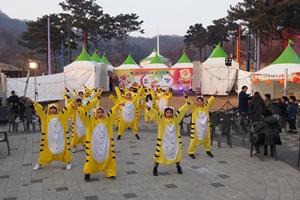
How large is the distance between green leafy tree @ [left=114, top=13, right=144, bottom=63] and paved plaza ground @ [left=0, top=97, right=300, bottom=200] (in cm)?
4451

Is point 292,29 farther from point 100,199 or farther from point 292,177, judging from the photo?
point 100,199

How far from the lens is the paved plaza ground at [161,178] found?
5.23 m

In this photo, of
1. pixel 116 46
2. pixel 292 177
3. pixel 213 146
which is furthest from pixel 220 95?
pixel 116 46

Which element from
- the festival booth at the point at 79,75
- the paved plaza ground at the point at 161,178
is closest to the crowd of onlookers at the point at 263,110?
the paved plaza ground at the point at 161,178

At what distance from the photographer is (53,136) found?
6633 millimetres

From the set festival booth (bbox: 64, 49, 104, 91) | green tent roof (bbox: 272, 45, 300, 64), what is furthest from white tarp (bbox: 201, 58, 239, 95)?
festival booth (bbox: 64, 49, 104, 91)

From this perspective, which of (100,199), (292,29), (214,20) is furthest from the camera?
(214,20)

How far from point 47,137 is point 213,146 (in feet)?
15.7

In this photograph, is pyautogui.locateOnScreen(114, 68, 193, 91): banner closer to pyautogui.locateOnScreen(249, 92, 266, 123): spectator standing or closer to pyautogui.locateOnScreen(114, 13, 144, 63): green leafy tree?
pyautogui.locateOnScreen(249, 92, 266, 123): spectator standing

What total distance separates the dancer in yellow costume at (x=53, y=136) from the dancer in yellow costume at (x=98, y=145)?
956 mm

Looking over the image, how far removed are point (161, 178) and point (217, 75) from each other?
16883mm

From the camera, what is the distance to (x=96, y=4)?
48.9 m

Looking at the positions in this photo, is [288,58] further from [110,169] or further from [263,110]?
[110,169]

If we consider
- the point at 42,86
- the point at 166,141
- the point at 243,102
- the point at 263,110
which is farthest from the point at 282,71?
the point at 42,86
